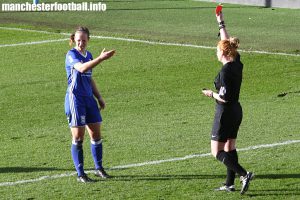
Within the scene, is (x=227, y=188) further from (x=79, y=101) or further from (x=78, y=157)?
(x=79, y=101)

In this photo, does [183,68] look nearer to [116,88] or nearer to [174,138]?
[116,88]

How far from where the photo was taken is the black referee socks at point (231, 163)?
12.2m

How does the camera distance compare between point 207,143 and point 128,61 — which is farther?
Result: point 128,61

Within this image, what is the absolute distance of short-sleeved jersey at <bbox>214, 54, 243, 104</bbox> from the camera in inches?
484

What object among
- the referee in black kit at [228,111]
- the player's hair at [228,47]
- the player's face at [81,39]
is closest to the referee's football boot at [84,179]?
the player's face at [81,39]

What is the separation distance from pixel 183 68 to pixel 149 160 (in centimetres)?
897

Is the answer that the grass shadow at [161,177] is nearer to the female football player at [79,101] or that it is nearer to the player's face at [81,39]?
the female football player at [79,101]

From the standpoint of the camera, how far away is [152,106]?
18.9 m

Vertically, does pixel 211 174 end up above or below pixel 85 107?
below

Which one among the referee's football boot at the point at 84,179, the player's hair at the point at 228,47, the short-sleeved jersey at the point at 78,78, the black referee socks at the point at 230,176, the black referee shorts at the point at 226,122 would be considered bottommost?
the referee's football boot at the point at 84,179

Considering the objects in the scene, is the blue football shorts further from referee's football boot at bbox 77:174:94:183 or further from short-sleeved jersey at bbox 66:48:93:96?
referee's football boot at bbox 77:174:94:183

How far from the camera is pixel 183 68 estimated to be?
23109 millimetres

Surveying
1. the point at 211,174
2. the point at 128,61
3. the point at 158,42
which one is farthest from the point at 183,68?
the point at 211,174

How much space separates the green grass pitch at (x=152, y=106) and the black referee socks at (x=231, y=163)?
13.0 inches
